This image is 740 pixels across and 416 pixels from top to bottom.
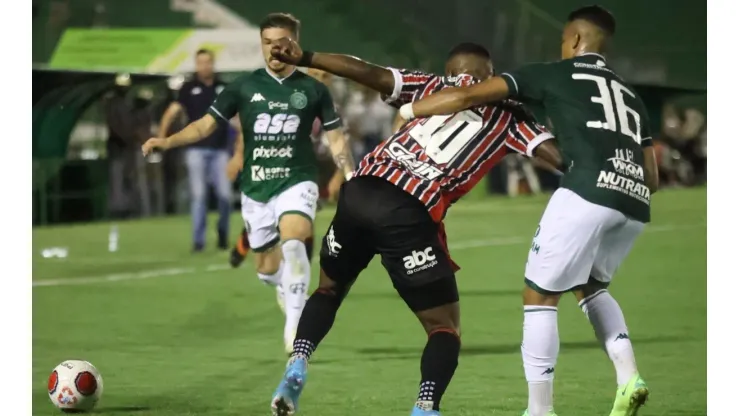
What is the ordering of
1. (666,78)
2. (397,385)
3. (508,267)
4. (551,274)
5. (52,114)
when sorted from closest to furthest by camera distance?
(551,274) < (397,385) < (666,78) < (508,267) < (52,114)

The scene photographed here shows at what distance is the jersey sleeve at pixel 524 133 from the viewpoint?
4.10 m

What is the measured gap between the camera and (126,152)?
12.6m

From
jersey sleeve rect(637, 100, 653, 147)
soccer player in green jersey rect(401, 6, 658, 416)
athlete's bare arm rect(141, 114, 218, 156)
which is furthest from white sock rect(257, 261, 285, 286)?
jersey sleeve rect(637, 100, 653, 147)

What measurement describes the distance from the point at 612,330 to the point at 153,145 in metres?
2.02

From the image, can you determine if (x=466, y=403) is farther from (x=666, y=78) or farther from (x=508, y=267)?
(x=508, y=267)

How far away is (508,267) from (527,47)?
1.72 meters

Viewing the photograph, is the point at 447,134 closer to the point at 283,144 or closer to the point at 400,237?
the point at 400,237

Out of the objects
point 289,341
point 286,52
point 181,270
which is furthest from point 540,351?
point 181,270

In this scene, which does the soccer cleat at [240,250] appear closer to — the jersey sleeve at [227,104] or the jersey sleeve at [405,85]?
the jersey sleeve at [227,104]

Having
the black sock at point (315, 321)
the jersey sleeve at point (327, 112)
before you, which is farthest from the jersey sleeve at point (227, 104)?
the black sock at point (315, 321)

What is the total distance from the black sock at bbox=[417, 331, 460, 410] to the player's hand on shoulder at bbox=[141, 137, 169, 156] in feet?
5.58

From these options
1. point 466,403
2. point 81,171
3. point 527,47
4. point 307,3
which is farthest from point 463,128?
point 81,171

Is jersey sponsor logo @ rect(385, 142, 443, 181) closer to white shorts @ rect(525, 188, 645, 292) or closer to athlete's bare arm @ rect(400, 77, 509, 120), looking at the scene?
athlete's bare arm @ rect(400, 77, 509, 120)

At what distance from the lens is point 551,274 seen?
159 inches
